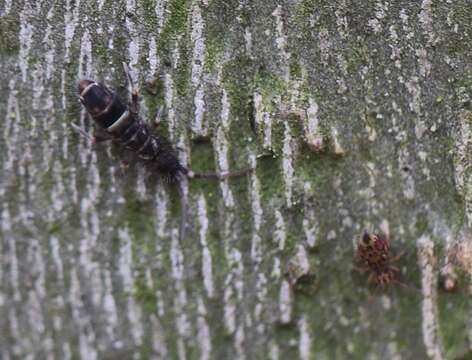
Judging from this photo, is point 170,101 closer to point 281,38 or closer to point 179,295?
point 281,38

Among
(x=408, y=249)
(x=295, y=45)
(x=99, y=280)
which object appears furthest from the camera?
(x=295, y=45)

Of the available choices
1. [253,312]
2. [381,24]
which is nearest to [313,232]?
[253,312]

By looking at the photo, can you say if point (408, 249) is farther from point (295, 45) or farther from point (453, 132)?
point (295, 45)

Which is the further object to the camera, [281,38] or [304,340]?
[281,38]

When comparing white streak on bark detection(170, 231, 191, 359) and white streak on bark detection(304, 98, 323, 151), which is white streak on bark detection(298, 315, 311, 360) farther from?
white streak on bark detection(304, 98, 323, 151)

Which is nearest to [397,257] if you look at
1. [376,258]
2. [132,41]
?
[376,258]
